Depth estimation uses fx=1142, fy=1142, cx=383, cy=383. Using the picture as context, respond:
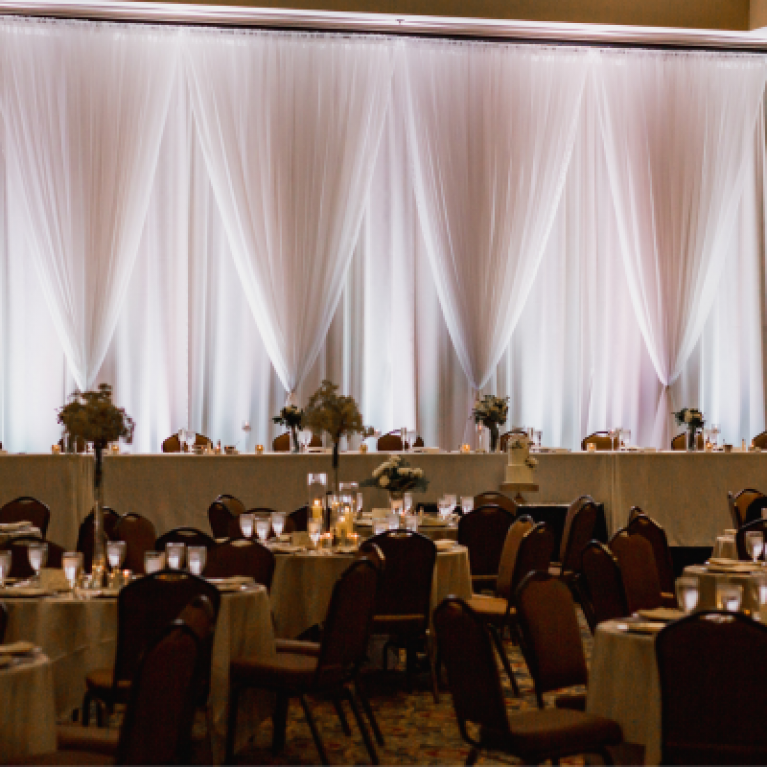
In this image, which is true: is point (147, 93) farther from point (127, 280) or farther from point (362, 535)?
point (362, 535)

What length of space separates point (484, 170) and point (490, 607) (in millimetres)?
7406

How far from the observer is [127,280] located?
12.2 meters

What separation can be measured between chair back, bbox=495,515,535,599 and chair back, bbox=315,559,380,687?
1950 millimetres

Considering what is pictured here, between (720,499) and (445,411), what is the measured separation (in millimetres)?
3915

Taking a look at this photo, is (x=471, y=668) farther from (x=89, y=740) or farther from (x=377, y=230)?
(x=377, y=230)

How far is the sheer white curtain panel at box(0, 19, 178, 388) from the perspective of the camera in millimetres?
11969

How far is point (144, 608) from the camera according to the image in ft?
14.2

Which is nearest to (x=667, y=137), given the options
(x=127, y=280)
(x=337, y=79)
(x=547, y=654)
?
(x=337, y=79)

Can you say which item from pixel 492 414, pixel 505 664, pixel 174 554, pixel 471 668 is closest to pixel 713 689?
pixel 471 668

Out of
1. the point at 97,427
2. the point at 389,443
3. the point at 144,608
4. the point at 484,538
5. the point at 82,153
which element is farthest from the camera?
the point at 82,153

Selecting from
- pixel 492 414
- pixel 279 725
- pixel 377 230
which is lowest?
pixel 279 725

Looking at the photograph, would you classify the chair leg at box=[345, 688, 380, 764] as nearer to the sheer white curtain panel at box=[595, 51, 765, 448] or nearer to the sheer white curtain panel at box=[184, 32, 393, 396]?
the sheer white curtain panel at box=[184, 32, 393, 396]

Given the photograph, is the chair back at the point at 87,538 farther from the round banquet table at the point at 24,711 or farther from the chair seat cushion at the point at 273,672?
the round banquet table at the point at 24,711

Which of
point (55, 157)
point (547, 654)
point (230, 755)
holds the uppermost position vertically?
point (55, 157)
